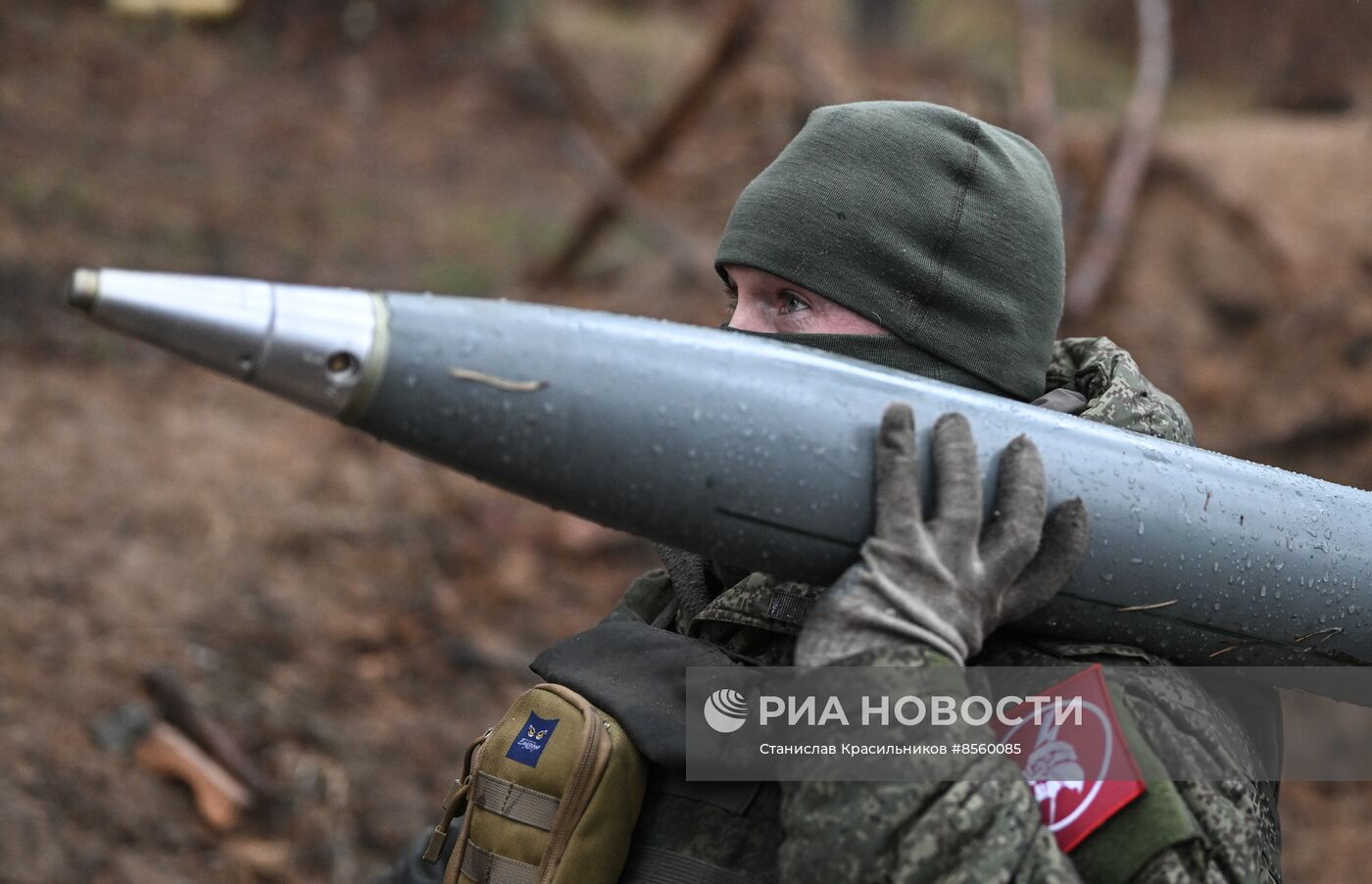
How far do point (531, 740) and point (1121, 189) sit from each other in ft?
20.9

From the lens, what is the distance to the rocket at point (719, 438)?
1472mm

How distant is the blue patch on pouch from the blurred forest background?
2.43 m

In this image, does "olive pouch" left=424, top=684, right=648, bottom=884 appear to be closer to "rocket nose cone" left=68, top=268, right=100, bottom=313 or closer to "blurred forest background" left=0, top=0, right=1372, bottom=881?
"rocket nose cone" left=68, top=268, right=100, bottom=313

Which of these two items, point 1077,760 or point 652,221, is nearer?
point 1077,760

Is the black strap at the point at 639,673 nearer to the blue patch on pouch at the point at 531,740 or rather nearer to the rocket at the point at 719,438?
the blue patch on pouch at the point at 531,740

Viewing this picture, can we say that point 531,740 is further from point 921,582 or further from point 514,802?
point 921,582

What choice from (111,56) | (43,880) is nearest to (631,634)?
(43,880)

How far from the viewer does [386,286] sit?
A: 8.05 m

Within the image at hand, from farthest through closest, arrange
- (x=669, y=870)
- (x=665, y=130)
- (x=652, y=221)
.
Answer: (x=652, y=221), (x=665, y=130), (x=669, y=870)

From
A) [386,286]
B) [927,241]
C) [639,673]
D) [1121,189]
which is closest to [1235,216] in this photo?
[1121,189]

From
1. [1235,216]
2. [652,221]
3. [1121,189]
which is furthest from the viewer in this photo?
[652,221]

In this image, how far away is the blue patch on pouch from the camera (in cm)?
187

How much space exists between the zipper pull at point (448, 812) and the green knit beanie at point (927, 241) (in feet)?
2.81

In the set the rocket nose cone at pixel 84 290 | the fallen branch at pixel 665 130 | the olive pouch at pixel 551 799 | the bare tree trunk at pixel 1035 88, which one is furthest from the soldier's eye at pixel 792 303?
the bare tree trunk at pixel 1035 88
